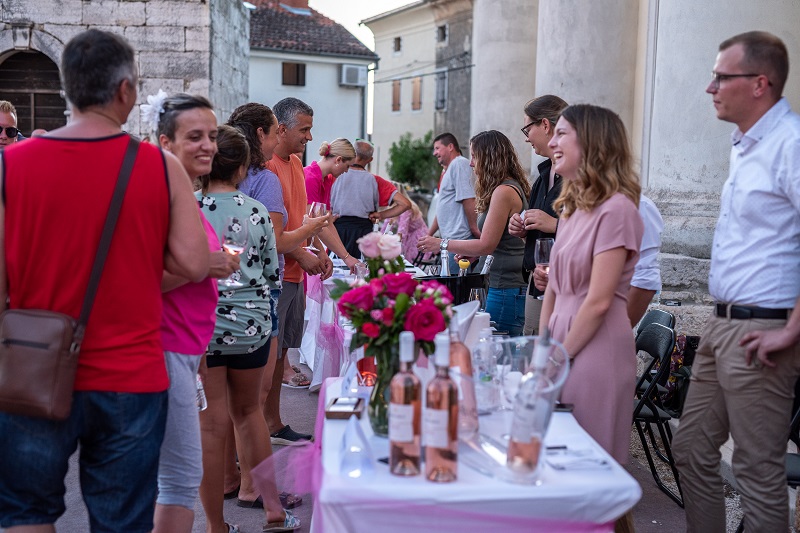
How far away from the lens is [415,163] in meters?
42.8

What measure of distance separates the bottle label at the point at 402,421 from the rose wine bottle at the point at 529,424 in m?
0.27

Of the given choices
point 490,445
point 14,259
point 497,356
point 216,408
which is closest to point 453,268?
point 216,408

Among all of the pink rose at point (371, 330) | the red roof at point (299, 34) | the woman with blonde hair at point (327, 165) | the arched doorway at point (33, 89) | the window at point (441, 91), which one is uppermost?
the red roof at point (299, 34)

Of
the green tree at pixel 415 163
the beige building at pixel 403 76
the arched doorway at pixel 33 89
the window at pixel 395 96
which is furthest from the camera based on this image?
the window at pixel 395 96

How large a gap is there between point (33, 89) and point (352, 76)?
101ft

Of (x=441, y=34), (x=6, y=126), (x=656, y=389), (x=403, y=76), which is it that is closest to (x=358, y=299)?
(x=656, y=389)

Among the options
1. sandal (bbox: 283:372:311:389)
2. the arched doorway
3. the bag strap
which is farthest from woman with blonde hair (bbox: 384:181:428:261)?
the bag strap

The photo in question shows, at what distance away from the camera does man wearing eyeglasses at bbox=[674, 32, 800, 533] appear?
111 inches

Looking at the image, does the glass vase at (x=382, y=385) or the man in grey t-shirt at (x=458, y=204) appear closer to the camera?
the glass vase at (x=382, y=385)

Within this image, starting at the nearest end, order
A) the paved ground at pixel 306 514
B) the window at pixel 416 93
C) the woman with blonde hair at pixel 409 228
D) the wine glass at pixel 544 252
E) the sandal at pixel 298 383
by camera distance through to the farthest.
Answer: the wine glass at pixel 544 252 < the paved ground at pixel 306 514 < the sandal at pixel 298 383 < the woman with blonde hair at pixel 409 228 < the window at pixel 416 93

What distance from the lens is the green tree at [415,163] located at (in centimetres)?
4269

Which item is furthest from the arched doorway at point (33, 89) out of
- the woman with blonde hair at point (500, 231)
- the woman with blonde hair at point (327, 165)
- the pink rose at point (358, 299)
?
the pink rose at point (358, 299)

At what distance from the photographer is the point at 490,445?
8.09ft

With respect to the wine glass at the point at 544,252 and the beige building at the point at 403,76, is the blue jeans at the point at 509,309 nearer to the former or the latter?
the wine glass at the point at 544,252
